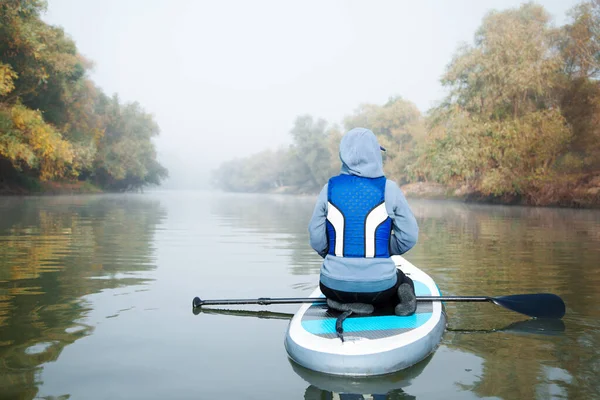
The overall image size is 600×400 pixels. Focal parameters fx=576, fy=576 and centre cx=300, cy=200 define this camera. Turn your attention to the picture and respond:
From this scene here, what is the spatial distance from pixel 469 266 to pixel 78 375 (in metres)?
6.09

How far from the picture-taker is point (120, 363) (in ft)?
12.2

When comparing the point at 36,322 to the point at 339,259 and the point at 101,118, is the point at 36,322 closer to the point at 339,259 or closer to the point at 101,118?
the point at 339,259

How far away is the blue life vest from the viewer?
156 inches

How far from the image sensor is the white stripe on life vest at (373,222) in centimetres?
397

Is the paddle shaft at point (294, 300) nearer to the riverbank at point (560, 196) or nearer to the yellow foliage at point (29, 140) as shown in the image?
the yellow foliage at point (29, 140)

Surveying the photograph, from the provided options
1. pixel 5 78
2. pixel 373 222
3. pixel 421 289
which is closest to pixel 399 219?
pixel 373 222

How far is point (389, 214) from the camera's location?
13.2 ft

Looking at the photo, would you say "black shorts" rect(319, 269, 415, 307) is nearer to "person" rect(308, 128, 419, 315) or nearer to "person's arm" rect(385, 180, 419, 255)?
"person" rect(308, 128, 419, 315)

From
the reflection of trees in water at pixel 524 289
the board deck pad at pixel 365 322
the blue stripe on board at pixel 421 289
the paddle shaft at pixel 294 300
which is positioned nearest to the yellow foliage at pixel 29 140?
the reflection of trees in water at pixel 524 289

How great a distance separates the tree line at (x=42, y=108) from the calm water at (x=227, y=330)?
57.6 feet

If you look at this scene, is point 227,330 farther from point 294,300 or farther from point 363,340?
point 363,340

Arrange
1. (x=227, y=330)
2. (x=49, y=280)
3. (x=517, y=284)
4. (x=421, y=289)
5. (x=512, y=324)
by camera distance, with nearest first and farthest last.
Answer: (x=227, y=330)
(x=512, y=324)
(x=421, y=289)
(x=49, y=280)
(x=517, y=284)

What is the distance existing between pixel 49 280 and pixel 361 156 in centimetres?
438

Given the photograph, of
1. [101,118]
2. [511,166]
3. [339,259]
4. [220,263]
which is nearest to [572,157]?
[511,166]
